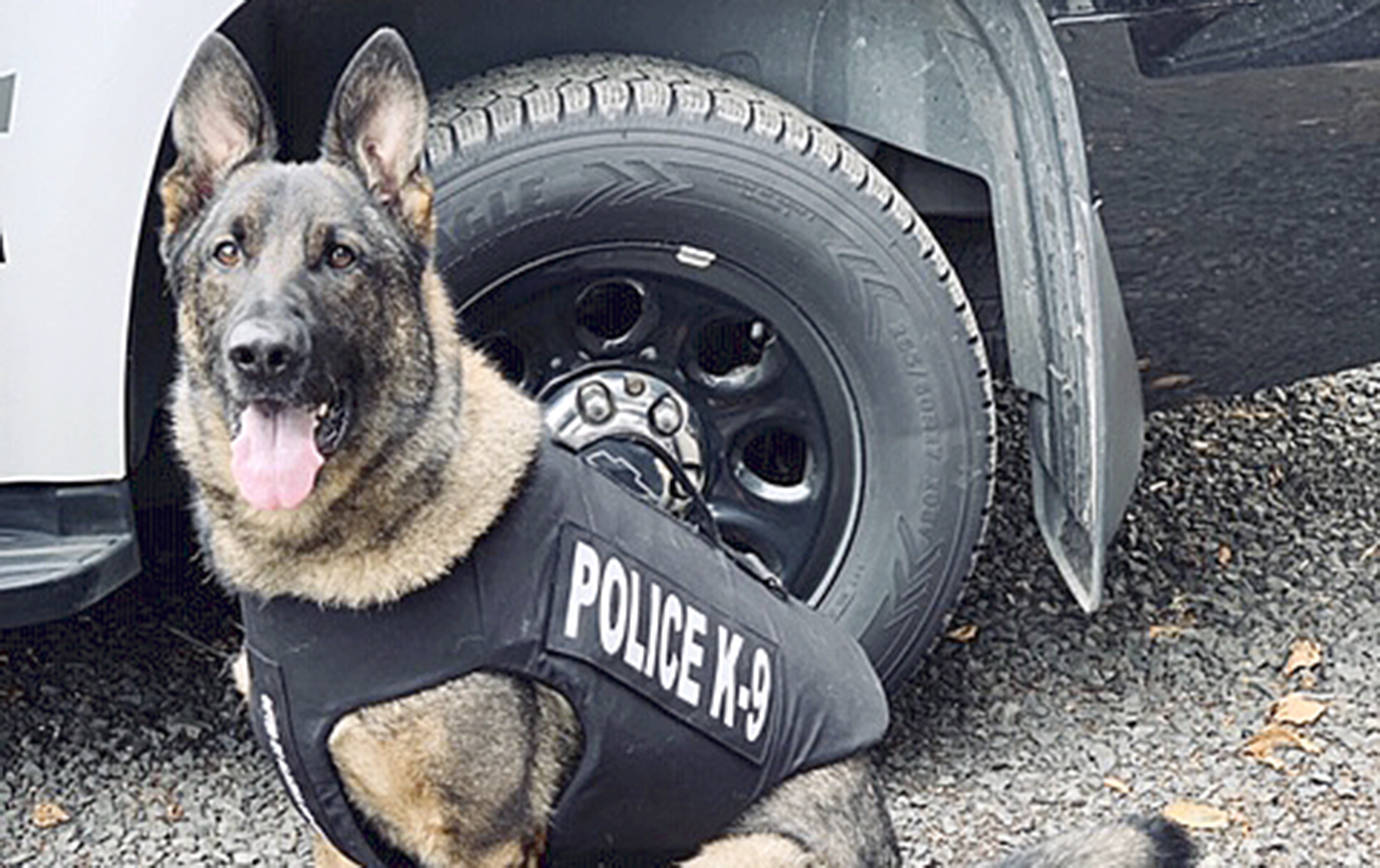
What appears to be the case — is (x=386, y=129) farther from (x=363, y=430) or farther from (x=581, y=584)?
(x=581, y=584)

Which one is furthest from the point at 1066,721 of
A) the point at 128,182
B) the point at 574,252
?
the point at 128,182

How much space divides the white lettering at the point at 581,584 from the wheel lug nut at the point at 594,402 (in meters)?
0.87

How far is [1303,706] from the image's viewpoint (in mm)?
4277

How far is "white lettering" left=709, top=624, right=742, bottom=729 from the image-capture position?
3.04 m

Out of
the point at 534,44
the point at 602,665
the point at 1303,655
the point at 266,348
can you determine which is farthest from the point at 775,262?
the point at 1303,655

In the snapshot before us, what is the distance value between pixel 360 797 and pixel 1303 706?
81.6 inches

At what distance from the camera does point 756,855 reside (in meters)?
3.10

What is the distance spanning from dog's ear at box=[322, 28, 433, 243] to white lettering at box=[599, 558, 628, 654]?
525 mm

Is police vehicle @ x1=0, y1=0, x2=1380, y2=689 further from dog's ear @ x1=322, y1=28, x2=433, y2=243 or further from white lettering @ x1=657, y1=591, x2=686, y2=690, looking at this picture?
dog's ear @ x1=322, y1=28, x2=433, y2=243

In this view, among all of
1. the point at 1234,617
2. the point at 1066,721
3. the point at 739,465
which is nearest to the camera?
the point at 739,465

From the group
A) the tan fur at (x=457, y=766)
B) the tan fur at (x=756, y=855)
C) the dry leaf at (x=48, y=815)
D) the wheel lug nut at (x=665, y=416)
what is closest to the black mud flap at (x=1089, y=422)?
the wheel lug nut at (x=665, y=416)

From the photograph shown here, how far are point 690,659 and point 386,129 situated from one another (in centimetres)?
82

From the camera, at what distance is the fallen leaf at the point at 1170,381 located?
13.7 ft

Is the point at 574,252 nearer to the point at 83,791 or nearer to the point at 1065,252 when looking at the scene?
the point at 1065,252
